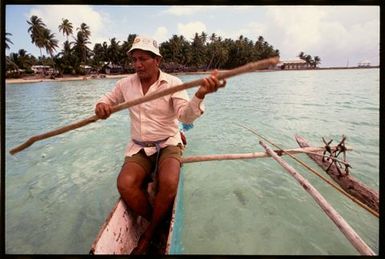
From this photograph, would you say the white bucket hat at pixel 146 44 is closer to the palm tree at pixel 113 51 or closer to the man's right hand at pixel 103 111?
the man's right hand at pixel 103 111

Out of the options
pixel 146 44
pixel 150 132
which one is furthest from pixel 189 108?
pixel 146 44

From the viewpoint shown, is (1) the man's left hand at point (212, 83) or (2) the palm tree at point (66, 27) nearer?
(1) the man's left hand at point (212, 83)

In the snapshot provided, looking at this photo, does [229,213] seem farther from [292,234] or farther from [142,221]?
[142,221]

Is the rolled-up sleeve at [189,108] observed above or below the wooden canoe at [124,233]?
above

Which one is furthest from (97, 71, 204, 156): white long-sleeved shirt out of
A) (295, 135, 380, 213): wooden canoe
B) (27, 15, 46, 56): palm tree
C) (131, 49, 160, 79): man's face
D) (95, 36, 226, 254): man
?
(27, 15, 46, 56): palm tree

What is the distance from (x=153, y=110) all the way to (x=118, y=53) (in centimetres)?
4418

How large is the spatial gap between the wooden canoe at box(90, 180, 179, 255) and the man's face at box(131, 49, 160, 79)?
3.66 ft

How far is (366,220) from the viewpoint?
3.66 m

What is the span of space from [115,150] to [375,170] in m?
5.59

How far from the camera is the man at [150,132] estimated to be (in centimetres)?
242

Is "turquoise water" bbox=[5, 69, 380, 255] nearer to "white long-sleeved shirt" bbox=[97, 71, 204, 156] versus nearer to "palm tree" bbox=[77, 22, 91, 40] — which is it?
"white long-sleeved shirt" bbox=[97, 71, 204, 156]

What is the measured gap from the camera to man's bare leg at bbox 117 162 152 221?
244cm

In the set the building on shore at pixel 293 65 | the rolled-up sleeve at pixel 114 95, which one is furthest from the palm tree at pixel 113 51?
the rolled-up sleeve at pixel 114 95

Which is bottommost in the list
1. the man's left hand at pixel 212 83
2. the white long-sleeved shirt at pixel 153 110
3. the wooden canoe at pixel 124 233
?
the wooden canoe at pixel 124 233
